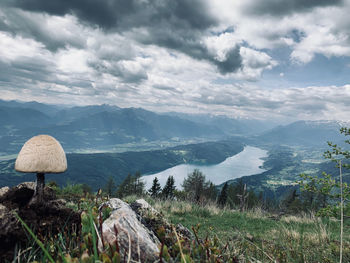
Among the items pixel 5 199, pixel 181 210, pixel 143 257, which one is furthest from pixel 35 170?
pixel 181 210

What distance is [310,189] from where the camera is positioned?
7.25 metres

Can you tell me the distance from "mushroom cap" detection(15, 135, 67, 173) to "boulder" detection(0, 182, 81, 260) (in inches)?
25.1

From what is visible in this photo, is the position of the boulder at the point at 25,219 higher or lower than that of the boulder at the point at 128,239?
lower

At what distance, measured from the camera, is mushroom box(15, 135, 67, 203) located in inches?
151

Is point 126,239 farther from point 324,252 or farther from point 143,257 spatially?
point 324,252

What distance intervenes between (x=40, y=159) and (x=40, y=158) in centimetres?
2

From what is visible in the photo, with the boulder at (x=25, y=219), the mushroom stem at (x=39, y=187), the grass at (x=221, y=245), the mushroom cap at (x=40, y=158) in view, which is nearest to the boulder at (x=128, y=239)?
the grass at (x=221, y=245)

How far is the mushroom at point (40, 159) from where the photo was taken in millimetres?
3842

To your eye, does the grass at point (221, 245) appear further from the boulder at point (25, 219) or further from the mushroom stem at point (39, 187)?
the mushroom stem at point (39, 187)

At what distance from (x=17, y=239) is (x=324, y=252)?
16.6 feet

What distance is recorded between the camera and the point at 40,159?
12.7 ft

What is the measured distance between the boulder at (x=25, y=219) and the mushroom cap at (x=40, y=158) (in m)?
0.64

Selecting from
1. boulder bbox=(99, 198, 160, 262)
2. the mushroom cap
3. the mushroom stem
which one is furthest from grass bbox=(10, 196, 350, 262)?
the mushroom cap

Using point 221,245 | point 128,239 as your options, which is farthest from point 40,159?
point 221,245
